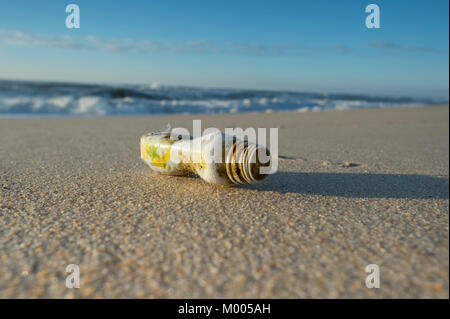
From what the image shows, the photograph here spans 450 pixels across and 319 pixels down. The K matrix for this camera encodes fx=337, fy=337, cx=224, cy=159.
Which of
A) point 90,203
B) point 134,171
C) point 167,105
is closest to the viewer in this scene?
point 90,203

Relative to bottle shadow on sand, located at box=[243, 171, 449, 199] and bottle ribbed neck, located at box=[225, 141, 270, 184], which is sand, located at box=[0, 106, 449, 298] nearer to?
bottle shadow on sand, located at box=[243, 171, 449, 199]

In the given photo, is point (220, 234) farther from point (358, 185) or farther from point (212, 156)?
point (358, 185)

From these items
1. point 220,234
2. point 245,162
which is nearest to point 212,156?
point 245,162

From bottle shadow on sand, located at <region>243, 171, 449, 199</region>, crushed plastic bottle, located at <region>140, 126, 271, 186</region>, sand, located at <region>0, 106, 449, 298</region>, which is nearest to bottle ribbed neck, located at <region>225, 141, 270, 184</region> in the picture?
crushed plastic bottle, located at <region>140, 126, 271, 186</region>
